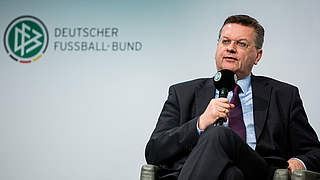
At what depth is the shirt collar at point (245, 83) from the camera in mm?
2805

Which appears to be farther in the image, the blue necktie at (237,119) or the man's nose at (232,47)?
the man's nose at (232,47)

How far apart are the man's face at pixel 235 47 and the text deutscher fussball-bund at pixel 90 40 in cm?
108

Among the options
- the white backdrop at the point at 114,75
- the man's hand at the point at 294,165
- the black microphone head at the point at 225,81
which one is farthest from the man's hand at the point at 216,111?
the white backdrop at the point at 114,75

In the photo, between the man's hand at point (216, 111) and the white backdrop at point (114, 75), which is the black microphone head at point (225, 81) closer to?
the man's hand at point (216, 111)

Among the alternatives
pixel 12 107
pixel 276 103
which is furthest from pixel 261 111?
pixel 12 107

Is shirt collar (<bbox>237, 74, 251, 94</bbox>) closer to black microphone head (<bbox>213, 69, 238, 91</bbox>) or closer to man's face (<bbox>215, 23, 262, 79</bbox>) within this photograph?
man's face (<bbox>215, 23, 262, 79</bbox>)

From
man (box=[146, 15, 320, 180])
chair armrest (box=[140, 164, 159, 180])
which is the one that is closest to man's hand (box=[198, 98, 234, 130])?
man (box=[146, 15, 320, 180])

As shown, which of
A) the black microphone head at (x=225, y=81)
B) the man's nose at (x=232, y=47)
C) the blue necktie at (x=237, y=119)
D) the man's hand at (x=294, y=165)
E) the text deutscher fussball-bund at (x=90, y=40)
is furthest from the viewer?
the text deutscher fussball-bund at (x=90, y=40)

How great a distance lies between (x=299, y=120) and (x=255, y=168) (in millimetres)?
630

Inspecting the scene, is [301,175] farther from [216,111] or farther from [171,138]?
[171,138]

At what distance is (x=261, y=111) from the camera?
267 cm

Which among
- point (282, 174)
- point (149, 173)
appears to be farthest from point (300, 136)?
point (149, 173)

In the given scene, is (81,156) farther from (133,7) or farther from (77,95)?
(133,7)

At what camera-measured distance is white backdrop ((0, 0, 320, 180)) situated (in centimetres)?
361
